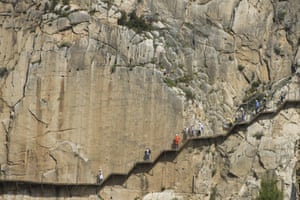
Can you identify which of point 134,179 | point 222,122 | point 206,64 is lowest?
point 134,179

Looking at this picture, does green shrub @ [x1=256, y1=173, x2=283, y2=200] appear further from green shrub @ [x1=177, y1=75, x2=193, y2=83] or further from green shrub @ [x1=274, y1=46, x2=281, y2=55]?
green shrub @ [x1=274, y1=46, x2=281, y2=55]

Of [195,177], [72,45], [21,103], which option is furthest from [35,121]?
[195,177]

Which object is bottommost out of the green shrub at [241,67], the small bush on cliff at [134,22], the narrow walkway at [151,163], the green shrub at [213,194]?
the green shrub at [213,194]

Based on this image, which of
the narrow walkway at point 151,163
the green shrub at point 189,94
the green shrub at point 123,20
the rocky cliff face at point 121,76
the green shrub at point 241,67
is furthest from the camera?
the green shrub at point 241,67

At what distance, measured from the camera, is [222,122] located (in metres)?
48.9

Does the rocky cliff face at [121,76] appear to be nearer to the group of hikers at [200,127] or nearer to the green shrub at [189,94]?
A: the green shrub at [189,94]

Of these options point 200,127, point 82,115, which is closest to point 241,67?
point 200,127

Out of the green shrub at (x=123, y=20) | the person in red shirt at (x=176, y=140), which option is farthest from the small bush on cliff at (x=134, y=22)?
the person in red shirt at (x=176, y=140)

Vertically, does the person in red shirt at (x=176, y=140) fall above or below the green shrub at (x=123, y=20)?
below

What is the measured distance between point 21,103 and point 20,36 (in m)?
3.97

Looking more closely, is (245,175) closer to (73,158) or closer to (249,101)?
(249,101)

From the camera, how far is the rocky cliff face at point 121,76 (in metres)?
48.3

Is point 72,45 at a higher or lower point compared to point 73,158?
higher

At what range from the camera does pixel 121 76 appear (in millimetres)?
48750
